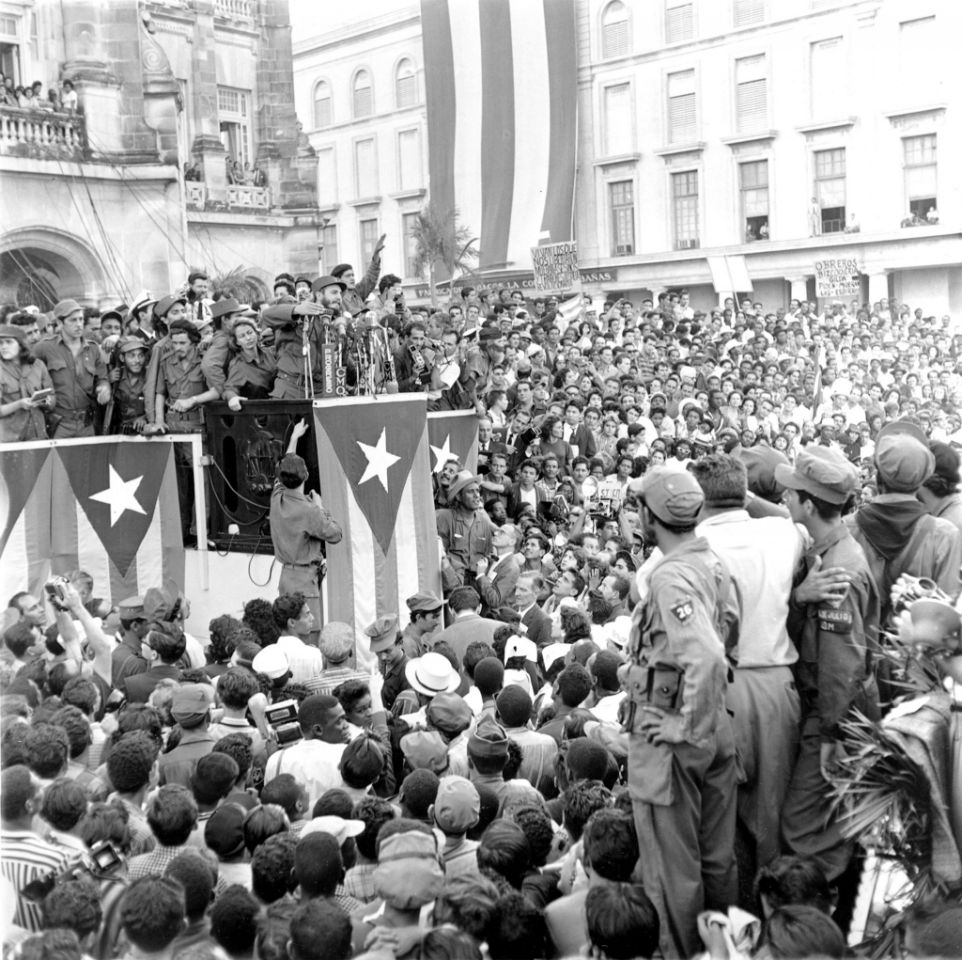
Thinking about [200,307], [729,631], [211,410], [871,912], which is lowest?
[871,912]

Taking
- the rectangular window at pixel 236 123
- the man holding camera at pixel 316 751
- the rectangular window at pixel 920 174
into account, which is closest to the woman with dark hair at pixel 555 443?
the man holding camera at pixel 316 751

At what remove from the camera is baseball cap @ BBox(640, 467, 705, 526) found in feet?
14.2

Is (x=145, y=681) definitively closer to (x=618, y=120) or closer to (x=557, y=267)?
(x=557, y=267)

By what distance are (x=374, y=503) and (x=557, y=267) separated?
66.5 feet

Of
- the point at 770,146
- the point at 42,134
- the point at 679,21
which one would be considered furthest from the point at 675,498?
the point at 679,21

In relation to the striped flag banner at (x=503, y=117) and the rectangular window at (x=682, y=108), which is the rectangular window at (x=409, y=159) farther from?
the rectangular window at (x=682, y=108)

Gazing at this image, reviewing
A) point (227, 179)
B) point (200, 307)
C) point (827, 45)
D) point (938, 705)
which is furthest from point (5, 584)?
point (827, 45)

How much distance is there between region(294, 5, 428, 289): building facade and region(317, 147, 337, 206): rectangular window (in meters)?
0.03

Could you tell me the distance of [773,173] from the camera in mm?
34156

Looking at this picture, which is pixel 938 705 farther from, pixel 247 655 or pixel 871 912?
Result: pixel 247 655

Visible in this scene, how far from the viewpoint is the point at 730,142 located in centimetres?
3469

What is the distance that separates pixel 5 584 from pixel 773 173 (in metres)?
28.5

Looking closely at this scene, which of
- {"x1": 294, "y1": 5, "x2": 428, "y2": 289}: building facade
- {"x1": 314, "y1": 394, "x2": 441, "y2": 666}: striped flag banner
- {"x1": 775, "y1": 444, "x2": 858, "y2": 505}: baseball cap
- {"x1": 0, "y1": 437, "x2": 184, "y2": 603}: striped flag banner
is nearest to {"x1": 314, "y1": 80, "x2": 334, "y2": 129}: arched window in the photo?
{"x1": 294, "y1": 5, "x2": 428, "y2": 289}: building facade

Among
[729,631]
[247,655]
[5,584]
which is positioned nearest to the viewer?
[729,631]
